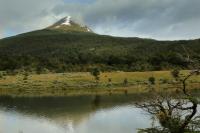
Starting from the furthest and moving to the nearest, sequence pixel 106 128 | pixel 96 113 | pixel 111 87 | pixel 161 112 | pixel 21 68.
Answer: pixel 21 68 → pixel 111 87 → pixel 96 113 → pixel 106 128 → pixel 161 112

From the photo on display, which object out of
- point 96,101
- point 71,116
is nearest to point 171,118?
point 71,116

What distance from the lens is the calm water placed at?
5012cm

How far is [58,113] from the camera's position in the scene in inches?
2606

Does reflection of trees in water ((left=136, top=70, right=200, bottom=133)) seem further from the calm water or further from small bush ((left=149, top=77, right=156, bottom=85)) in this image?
small bush ((left=149, top=77, right=156, bottom=85))

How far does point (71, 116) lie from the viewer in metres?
61.5

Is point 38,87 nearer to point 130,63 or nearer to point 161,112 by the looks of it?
point 130,63

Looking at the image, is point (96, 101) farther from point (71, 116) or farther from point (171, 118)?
point (171, 118)

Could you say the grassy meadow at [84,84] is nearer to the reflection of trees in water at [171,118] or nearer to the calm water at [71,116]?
the calm water at [71,116]

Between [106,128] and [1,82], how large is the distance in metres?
85.2

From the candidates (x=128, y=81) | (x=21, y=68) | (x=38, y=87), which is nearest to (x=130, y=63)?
(x=21, y=68)

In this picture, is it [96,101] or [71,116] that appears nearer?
[71,116]

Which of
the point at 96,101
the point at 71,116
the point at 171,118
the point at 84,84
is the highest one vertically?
the point at 171,118

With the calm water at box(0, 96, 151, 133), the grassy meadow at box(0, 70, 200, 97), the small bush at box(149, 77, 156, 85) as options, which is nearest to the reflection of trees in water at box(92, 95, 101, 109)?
the calm water at box(0, 96, 151, 133)

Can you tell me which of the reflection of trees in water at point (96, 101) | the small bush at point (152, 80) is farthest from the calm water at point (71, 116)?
the small bush at point (152, 80)
